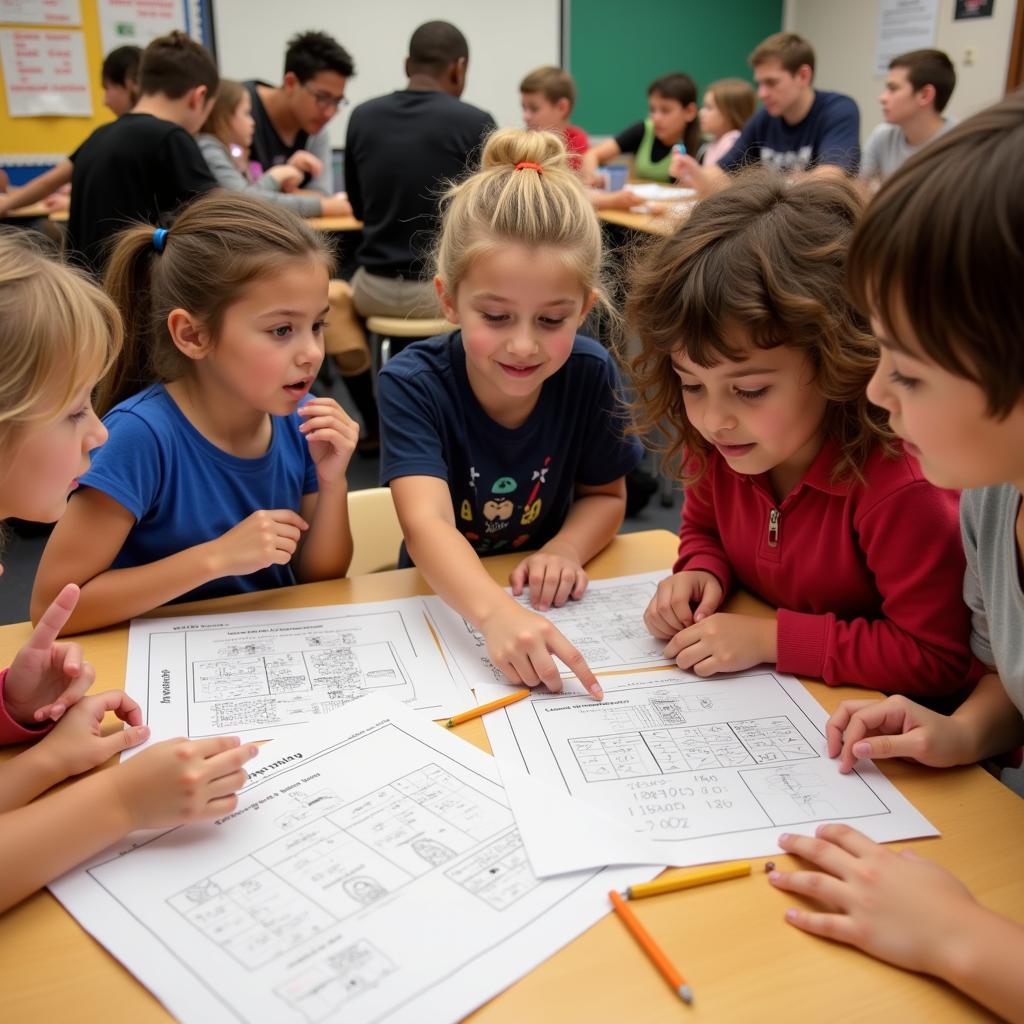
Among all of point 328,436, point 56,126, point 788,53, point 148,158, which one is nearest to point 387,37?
point 56,126

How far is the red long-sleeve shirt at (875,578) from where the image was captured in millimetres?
976

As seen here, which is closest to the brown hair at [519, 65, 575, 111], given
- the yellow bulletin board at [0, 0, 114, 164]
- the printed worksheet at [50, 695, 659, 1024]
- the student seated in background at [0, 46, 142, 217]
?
the student seated in background at [0, 46, 142, 217]

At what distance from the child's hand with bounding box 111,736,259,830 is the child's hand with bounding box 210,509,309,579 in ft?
1.29

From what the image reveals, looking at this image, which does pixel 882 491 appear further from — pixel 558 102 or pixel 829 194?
pixel 558 102

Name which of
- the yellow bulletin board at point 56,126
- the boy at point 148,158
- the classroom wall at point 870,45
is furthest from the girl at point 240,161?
the classroom wall at point 870,45

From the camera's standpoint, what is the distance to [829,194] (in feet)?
3.40

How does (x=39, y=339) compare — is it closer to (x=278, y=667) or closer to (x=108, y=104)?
(x=278, y=667)

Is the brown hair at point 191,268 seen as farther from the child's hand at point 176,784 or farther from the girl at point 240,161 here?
the girl at point 240,161

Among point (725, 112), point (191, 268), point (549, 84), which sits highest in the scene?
point (549, 84)

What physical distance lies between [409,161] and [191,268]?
215 centimetres

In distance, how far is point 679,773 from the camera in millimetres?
818

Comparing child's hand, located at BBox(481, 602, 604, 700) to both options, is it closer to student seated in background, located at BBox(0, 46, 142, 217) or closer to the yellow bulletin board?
student seated in background, located at BBox(0, 46, 142, 217)

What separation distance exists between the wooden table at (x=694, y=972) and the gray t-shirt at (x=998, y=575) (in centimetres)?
19

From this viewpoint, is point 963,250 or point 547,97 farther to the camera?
point 547,97
